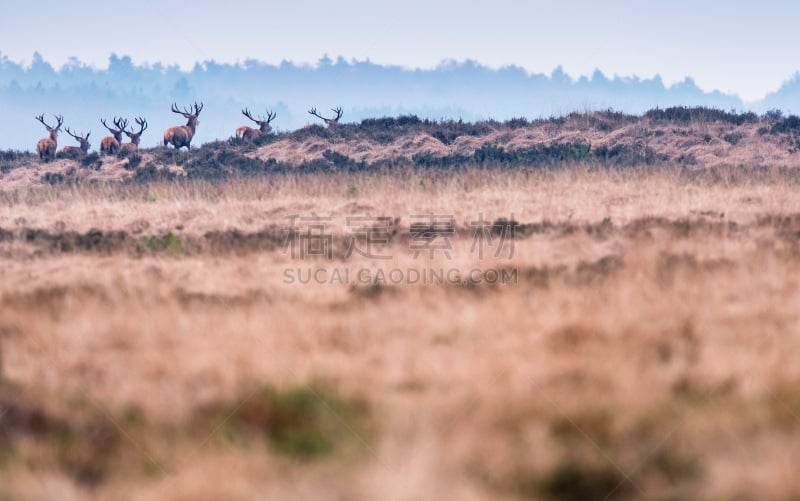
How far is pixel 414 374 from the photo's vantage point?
18.0 ft

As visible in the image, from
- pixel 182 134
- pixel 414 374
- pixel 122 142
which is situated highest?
pixel 182 134

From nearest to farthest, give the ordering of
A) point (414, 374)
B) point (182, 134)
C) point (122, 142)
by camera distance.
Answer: point (414, 374) < point (182, 134) < point (122, 142)

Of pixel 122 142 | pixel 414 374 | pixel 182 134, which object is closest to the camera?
pixel 414 374

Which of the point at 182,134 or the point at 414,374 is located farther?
the point at 182,134

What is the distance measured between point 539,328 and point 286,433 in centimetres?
238

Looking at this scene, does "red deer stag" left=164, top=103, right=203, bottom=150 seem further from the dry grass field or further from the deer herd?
the dry grass field

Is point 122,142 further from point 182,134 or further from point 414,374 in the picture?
point 414,374

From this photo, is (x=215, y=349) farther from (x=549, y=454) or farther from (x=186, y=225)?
(x=186, y=225)

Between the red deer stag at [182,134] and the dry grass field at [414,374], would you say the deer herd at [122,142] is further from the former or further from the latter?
the dry grass field at [414,374]

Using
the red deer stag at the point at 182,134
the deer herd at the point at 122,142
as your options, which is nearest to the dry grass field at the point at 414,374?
the deer herd at the point at 122,142

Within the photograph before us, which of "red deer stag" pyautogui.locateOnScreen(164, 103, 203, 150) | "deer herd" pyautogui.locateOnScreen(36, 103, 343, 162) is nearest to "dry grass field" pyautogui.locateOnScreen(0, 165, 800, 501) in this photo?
"deer herd" pyautogui.locateOnScreen(36, 103, 343, 162)

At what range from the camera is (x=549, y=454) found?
4.42m

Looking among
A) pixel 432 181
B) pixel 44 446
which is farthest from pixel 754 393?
pixel 432 181

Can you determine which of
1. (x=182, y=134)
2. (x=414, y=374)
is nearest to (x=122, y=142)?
(x=182, y=134)
